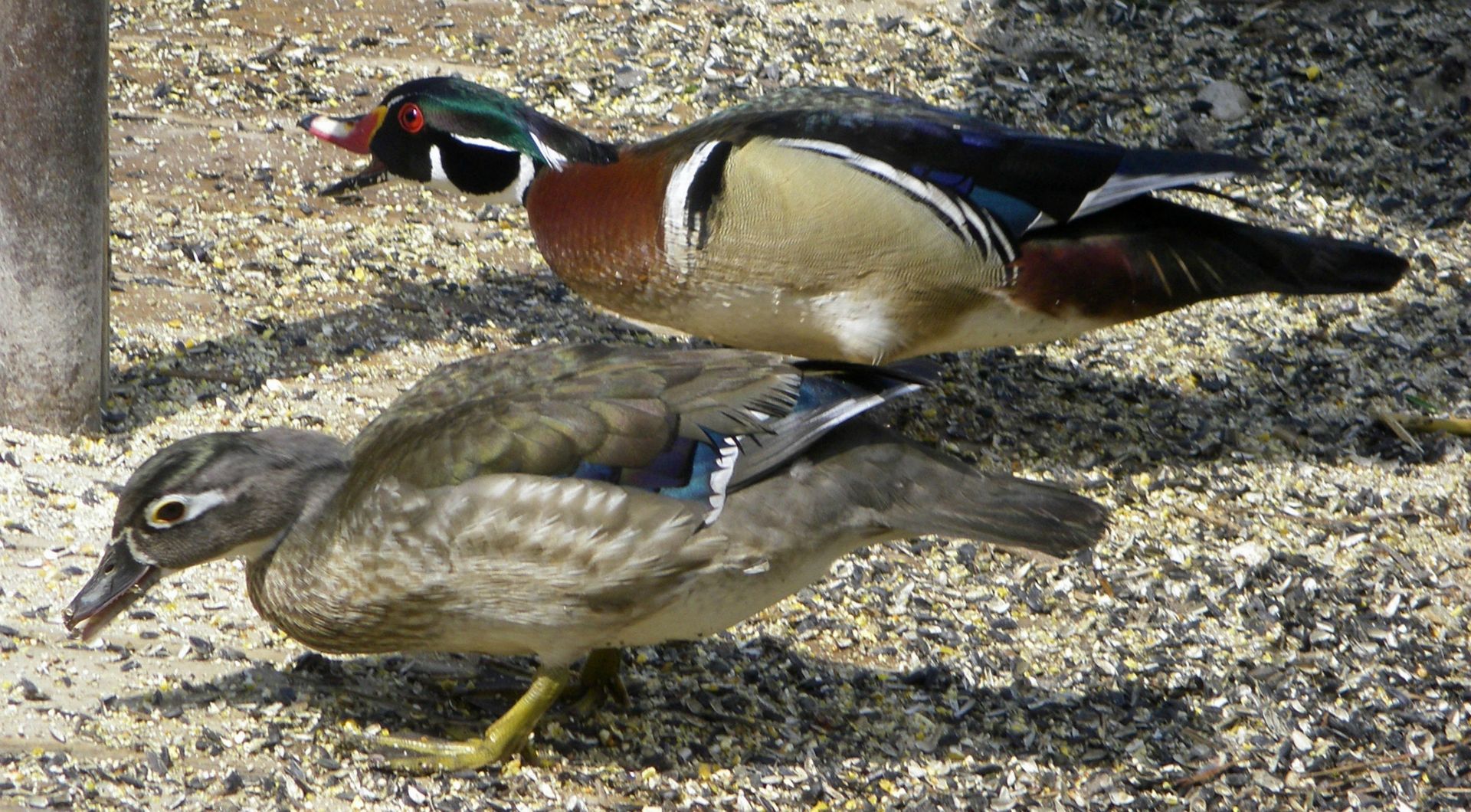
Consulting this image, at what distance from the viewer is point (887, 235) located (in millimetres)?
4305

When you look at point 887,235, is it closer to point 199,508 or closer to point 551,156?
point 551,156

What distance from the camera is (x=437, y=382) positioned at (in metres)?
3.36

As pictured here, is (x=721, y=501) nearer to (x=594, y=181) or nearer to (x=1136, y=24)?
(x=594, y=181)

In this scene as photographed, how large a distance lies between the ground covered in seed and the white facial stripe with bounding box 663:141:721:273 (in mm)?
865

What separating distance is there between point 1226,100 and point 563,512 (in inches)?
167

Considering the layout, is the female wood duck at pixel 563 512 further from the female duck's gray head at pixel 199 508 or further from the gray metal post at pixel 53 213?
the gray metal post at pixel 53 213

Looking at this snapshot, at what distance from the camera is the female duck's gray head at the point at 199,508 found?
3053 millimetres

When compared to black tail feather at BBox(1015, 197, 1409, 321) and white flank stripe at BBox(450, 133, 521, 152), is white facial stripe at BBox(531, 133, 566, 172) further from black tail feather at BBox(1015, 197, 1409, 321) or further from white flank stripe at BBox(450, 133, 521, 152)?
black tail feather at BBox(1015, 197, 1409, 321)

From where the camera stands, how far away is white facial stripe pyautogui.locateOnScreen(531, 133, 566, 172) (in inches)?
183

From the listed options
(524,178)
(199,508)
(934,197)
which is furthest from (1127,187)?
(199,508)

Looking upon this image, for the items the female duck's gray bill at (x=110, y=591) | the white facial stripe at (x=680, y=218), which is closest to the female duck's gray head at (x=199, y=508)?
the female duck's gray bill at (x=110, y=591)

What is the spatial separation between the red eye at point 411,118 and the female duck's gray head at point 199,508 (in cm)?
178

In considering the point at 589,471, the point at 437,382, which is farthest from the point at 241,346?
the point at 589,471

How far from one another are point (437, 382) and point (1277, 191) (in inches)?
149
